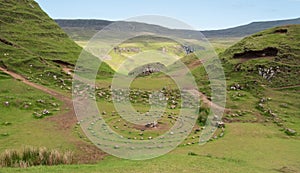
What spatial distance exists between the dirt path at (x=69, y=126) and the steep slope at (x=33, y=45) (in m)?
2.85

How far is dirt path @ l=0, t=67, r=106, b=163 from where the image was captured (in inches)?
896

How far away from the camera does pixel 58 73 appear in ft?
155

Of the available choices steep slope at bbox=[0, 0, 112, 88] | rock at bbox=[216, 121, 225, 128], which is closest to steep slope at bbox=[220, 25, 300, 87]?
rock at bbox=[216, 121, 225, 128]

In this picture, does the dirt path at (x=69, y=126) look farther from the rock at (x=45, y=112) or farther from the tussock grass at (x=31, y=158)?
the tussock grass at (x=31, y=158)

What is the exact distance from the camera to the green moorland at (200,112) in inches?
860

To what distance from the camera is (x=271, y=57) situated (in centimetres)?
5469

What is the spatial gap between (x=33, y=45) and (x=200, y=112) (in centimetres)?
3732

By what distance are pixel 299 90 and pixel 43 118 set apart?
3485 centimetres

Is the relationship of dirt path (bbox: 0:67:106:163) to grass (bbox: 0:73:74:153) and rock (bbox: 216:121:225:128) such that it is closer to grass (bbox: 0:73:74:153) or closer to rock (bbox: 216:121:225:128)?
grass (bbox: 0:73:74:153)

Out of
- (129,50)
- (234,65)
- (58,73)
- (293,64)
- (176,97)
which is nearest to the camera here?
(176,97)

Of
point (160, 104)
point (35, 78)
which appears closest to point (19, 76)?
point (35, 78)

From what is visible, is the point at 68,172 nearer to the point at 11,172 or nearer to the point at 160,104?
the point at 11,172

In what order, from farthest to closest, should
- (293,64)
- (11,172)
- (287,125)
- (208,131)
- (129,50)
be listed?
(129,50) < (293,64) < (287,125) < (208,131) < (11,172)

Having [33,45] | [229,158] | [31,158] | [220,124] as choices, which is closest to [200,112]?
[220,124]
